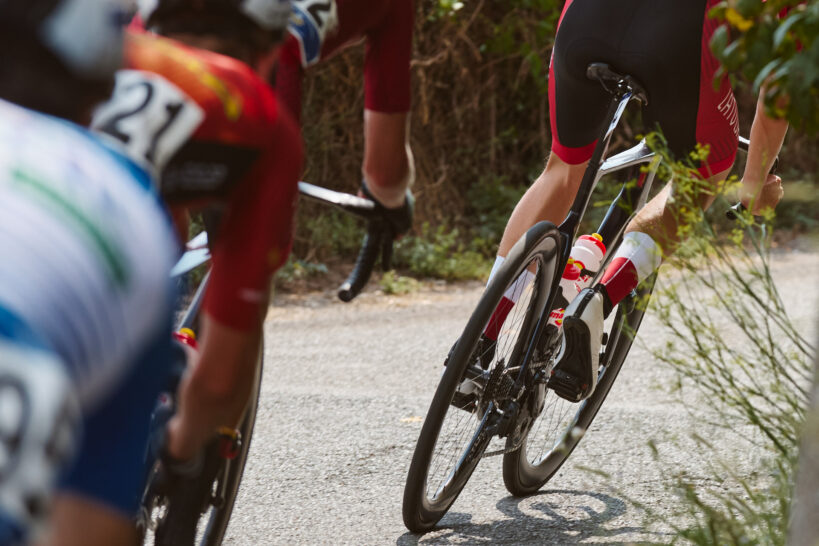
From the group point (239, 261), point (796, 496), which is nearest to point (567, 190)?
point (796, 496)

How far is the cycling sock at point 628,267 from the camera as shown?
362 centimetres

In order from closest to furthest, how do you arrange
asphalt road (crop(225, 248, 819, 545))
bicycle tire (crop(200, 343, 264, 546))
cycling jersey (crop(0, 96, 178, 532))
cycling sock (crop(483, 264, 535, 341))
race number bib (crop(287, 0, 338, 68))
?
cycling jersey (crop(0, 96, 178, 532)), race number bib (crop(287, 0, 338, 68)), bicycle tire (crop(200, 343, 264, 546)), cycling sock (crop(483, 264, 535, 341)), asphalt road (crop(225, 248, 819, 545))

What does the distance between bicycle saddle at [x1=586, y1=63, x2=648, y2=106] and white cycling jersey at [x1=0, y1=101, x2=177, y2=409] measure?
2654 millimetres

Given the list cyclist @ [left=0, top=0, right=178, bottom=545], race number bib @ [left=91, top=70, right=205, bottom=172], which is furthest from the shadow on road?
cyclist @ [left=0, top=0, right=178, bottom=545]

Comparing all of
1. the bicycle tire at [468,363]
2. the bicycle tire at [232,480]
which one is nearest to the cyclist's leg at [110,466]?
the bicycle tire at [232,480]

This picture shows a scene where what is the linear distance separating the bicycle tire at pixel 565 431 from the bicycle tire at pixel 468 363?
238 mm

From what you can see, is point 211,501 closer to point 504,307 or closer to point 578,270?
point 504,307

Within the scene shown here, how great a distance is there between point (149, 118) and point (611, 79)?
2.44 metres

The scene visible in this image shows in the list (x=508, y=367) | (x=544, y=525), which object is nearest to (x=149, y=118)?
(x=508, y=367)

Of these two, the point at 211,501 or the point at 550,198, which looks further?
the point at 550,198

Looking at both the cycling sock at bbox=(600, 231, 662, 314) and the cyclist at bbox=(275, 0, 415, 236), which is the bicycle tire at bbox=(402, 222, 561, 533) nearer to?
the cycling sock at bbox=(600, 231, 662, 314)

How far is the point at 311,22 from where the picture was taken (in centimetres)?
247

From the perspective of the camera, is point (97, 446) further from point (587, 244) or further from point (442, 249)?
point (442, 249)

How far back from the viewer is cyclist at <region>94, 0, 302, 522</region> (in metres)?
1.40
